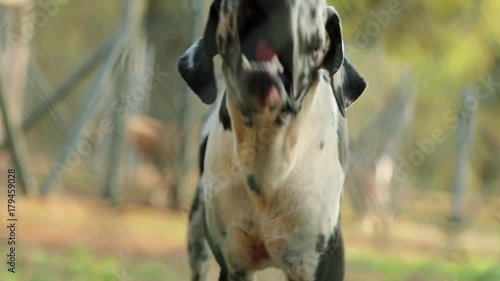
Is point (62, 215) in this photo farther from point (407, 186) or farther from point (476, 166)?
point (476, 166)

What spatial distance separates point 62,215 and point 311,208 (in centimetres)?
54

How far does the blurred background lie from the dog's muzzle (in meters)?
0.43

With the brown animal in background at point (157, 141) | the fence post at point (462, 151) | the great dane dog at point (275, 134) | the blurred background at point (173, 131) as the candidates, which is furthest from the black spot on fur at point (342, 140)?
the fence post at point (462, 151)

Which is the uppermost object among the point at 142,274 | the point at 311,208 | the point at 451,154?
the point at 311,208

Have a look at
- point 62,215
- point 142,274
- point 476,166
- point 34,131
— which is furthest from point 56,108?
point 476,166

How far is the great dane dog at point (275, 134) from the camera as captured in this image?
1.91 feet

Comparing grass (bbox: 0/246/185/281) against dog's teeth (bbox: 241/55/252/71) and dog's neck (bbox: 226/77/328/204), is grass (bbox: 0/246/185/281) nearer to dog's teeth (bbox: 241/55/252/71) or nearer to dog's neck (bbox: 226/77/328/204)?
dog's neck (bbox: 226/77/328/204)

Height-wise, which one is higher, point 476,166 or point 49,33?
point 49,33

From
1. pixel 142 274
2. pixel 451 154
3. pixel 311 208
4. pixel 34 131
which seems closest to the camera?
pixel 311 208

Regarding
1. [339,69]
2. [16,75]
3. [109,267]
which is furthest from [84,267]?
[339,69]

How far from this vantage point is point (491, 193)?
4.37 ft

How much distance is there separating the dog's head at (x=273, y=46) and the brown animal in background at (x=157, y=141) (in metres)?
0.56

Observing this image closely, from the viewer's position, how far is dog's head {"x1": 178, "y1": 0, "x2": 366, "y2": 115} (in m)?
0.57

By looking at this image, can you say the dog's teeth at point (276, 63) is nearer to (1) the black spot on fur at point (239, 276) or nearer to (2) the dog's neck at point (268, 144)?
(2) the dog's neck at point (268, 144)
